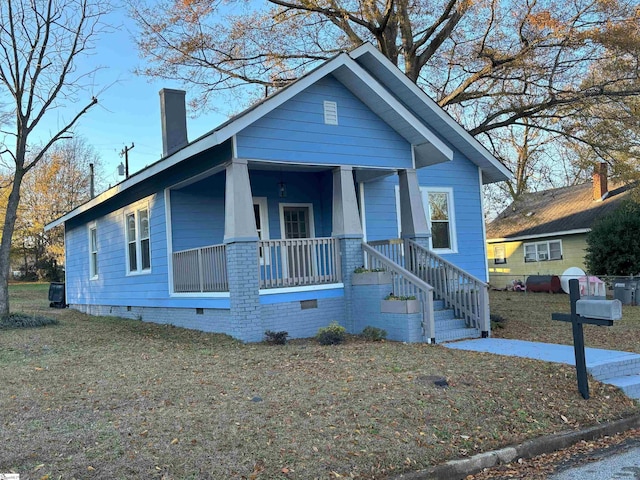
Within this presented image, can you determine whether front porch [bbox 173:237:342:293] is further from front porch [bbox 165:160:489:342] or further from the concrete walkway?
the concrete walkway

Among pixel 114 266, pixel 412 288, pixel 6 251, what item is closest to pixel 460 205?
pixel 412 288

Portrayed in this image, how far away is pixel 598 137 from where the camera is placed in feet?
55.5

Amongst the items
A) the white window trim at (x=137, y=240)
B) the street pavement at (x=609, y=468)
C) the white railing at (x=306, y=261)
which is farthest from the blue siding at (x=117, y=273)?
the street pavement at (x=609, y=468)

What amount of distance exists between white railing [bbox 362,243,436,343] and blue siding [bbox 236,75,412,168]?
2082 mm

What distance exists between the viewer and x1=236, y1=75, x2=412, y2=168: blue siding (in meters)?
9.84

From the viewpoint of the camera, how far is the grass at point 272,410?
4371 mm

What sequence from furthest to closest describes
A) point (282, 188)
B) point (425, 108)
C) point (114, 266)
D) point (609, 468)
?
1. point (114, 266)
2. point (425, 108)
3. point (282, 188)
4. point (609, 468)

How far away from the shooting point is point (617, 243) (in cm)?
2034

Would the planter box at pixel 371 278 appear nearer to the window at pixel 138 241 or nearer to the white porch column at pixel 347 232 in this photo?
the white porch column at pixel 347 232

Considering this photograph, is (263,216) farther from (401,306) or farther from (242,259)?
(401,306)

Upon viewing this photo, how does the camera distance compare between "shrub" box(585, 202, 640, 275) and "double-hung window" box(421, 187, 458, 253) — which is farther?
"shrub" box(585, 202, 640, 275)

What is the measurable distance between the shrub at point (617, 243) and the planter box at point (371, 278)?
45.4 feet

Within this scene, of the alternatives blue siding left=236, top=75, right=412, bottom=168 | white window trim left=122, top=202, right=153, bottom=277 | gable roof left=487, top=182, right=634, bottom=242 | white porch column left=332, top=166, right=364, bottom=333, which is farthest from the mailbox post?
gable roof left=487, top=182, right=634, bottom=242

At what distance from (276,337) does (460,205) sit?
776 cm
